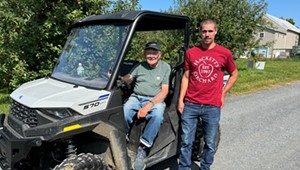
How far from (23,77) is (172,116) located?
500 cm

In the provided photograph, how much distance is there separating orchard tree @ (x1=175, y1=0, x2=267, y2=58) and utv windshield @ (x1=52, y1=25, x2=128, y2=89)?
1051 centimetres

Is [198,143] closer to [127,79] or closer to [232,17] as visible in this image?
[127,79]

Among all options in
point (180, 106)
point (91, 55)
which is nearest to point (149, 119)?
point (180, 106)

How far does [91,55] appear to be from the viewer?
358cm

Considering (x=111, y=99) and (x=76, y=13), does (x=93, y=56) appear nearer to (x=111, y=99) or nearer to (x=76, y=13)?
(x=111, y=99)

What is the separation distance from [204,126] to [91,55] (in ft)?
5.37

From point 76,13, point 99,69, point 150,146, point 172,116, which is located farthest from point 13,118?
point 76,13

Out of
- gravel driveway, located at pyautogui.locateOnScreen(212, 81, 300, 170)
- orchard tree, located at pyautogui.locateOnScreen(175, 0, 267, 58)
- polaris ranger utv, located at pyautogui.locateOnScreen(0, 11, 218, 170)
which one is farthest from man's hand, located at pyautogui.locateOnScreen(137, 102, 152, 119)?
orchard tree, located at pyautogui.locateOnScreen(175, 0, 267, 58)

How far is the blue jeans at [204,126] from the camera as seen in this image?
3.61m

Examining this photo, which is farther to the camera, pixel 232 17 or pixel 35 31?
pixel 232 17

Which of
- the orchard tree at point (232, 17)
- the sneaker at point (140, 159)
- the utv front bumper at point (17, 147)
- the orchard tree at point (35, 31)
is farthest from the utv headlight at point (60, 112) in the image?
the orchard tree at point (232, 17)

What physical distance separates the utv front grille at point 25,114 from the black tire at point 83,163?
50 centimetres

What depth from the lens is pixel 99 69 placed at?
11.0ft

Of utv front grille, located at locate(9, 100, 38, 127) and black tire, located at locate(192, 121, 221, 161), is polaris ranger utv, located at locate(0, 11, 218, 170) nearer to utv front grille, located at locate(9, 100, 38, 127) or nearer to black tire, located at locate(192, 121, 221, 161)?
utv front grille, located at locate(9, 100, 38, 127)
